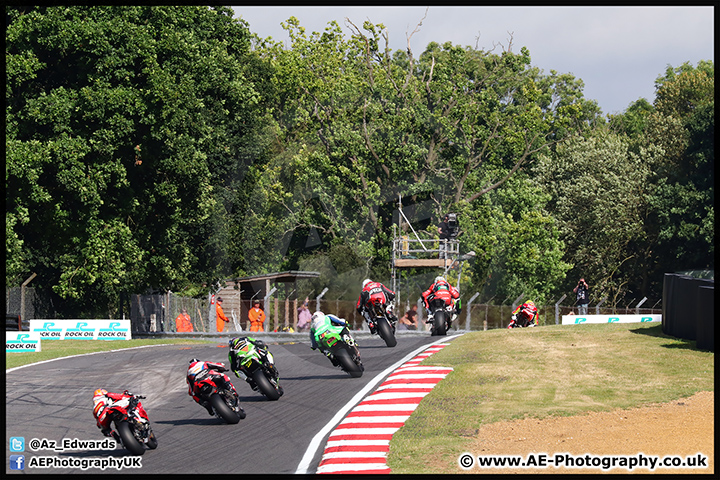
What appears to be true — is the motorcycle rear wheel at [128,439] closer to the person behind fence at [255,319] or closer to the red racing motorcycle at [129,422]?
the red racing motorcycle at [129,422]

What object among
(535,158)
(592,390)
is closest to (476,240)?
(535,158)

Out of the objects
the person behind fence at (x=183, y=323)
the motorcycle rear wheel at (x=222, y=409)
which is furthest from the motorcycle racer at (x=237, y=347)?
the person behind fence at (x=183, y=323)

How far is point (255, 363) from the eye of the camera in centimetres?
1546

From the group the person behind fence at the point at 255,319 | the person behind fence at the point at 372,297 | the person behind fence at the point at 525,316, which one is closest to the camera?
the person behind fence at the point at 372,297

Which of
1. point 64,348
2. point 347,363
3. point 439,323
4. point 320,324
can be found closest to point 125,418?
point 320,324

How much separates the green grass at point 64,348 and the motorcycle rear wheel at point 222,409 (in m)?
9.21

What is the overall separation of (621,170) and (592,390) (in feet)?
151

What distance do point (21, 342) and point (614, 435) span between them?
18893mm

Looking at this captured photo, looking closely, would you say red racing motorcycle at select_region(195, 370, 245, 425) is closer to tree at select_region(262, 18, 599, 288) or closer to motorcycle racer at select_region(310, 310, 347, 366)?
motorcycle racer at select_region(310, 310, 347, 366)

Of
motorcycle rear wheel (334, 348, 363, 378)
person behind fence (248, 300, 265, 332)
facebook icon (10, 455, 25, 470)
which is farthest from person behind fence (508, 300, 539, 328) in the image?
facebook icon (10, 455, 25, 470)

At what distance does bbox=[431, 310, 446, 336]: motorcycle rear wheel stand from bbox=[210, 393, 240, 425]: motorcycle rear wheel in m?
10.7

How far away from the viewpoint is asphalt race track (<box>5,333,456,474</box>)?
11945 mm

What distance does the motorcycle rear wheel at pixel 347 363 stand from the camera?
57.0 feet

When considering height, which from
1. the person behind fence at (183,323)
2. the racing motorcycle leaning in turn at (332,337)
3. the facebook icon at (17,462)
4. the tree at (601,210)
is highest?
the tree at (601,210)
